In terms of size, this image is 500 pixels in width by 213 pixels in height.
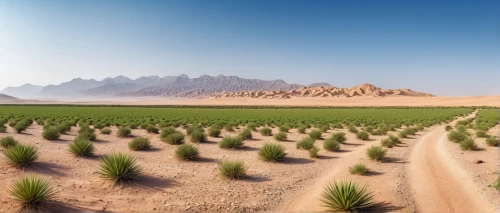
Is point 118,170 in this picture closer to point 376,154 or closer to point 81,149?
point 81,149

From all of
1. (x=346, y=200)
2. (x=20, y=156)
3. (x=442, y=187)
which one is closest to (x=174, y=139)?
(x=20, y=156)

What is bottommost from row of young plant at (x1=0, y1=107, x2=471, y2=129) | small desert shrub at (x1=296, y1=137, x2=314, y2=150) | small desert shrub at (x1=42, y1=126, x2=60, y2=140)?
row of young plant at (x1=0, y1=107, x2=471, y2=129)

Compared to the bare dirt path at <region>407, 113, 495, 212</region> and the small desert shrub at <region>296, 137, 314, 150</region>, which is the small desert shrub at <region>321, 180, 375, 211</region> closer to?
the bare dirt path at <region>407, 113, 495, 212</region>

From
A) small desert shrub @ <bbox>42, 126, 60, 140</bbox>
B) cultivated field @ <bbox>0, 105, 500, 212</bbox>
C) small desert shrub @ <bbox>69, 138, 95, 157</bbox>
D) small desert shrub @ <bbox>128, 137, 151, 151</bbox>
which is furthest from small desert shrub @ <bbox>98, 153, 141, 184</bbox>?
small desert shrub @ <bbox>42, 126, 60, 140</bbox>

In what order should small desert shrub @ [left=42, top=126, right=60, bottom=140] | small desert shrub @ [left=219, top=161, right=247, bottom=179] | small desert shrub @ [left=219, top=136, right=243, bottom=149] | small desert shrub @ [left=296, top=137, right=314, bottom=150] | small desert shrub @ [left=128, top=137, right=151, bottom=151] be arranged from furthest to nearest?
small desert shrub @ [left=42, top=126, right=60, bottom=140]
small desert shrub @ [left=219, top=136, right=243, bottom=149]
small desert shrub @ [left=296, top=137, right=314, bottom=150]
small desert shrub @ [left=128, top=137, right=151, bottom=151]
small desert shrub @ [left=219, top=161, right=247, bottom=179]

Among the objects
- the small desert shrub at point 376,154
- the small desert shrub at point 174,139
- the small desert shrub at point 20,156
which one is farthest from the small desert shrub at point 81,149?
the small desert shrub at point 376,154

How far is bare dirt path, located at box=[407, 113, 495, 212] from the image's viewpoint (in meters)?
7.88

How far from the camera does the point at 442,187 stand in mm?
9320

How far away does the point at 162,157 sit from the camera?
45.0 ft

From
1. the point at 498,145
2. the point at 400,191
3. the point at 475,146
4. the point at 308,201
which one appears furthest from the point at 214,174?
the point at 498,145

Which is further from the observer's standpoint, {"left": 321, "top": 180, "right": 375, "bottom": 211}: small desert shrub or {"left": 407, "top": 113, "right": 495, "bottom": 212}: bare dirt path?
{"left": 407, "top": 113, "right": 495, "bottom": 212}: bare dirt path

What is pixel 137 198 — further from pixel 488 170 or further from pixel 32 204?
pixel 488 170

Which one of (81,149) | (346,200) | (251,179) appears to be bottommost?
(251,179)

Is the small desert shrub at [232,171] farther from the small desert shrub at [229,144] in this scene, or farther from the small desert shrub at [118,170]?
the small desert shrub at [229,144]
